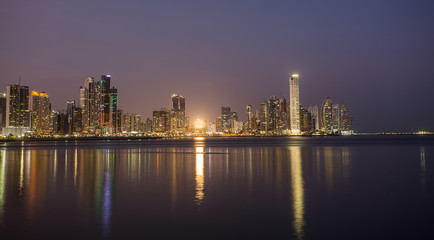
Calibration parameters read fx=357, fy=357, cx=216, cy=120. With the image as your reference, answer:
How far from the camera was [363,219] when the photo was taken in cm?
1424

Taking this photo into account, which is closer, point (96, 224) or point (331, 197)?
point (96, 224)

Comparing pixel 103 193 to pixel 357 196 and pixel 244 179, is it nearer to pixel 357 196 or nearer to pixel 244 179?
pixel 244 179

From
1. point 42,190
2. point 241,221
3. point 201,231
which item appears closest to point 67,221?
point 201,231

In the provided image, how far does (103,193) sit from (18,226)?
745cm

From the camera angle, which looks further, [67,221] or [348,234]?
[67,221]

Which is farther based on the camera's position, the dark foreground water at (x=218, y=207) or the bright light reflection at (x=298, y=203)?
the bright light reflection at (x=298, y=203)

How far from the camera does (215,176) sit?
93.8 feet

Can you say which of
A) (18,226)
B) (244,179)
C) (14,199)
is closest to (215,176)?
(244,179)

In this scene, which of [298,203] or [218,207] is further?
[298,203]

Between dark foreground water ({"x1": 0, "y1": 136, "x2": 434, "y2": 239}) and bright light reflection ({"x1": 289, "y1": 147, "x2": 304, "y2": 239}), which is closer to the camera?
dark foreground water ({"x1": 0, "y1": 136, "x2": 434, "y2": 239})

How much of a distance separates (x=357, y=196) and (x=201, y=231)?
35.2 ft

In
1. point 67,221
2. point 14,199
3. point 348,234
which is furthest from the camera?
point 14,199

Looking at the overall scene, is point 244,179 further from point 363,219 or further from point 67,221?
point 67,221

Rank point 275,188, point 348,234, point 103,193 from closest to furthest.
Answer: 1. point 348,234
2. point 103,193
3. point 275,188
